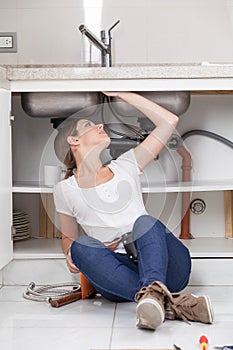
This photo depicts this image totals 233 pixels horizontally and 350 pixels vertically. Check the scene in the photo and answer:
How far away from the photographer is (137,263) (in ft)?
7.63

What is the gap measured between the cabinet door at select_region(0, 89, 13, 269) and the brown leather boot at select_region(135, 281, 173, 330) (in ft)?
2.03

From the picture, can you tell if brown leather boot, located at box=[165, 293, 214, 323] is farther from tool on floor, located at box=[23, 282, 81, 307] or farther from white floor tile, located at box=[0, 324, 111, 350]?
tool on floor, located at box=[23, 282, 81, 307]

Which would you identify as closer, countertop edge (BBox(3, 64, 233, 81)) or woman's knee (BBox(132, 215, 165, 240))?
woman's knee (BBox(132, 215, 165, 240))

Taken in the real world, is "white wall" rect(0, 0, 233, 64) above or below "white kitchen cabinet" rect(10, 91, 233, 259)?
above

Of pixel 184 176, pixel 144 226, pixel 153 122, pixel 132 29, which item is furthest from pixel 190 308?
pixel 132 29

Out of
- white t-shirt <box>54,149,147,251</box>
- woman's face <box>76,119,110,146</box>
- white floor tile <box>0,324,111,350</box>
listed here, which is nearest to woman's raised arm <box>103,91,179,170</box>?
white t-shirt <box>54,149,147,251</box>

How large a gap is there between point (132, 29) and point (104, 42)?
0.23 m

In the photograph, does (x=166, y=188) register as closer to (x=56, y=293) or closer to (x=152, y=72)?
(x=152, y=72)

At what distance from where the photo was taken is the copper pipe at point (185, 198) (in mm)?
2795

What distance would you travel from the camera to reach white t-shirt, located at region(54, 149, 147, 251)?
242cm

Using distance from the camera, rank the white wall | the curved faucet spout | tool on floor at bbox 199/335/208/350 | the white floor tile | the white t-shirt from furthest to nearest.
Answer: the white wall → the curved faucet spout → the white t-shirt → the white floor tile → tool on floor at bbox 199/335/208/350

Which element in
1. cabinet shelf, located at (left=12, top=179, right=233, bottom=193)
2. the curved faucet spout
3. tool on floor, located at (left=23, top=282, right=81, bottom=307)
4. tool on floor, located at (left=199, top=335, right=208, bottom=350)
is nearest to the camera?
tool on floor, located at (left=199, top=335, right=208, bottom=350)

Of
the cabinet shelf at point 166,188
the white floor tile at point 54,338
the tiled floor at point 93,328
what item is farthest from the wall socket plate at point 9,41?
the white floor tile at point 54,338

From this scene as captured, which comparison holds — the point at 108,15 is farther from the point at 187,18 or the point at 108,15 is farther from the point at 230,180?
the point at 230,180
